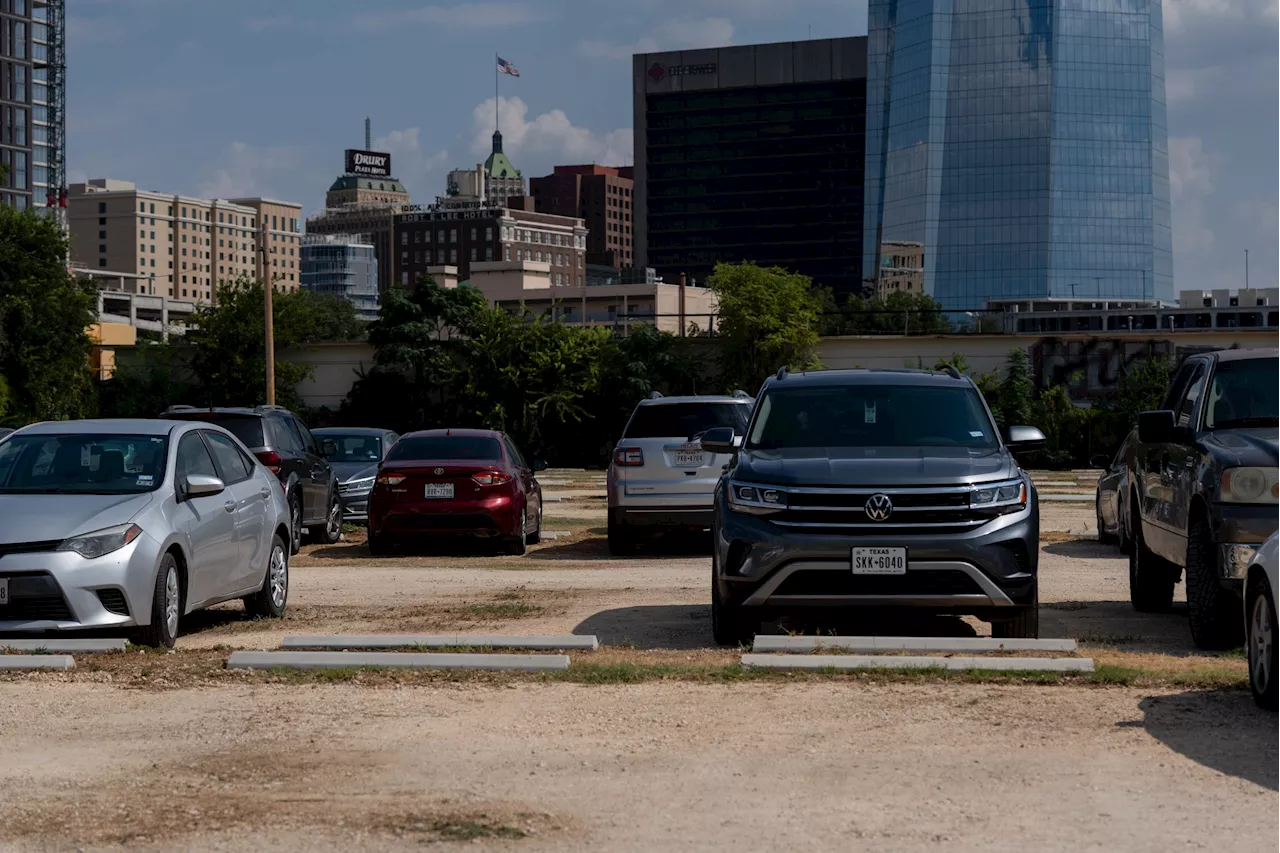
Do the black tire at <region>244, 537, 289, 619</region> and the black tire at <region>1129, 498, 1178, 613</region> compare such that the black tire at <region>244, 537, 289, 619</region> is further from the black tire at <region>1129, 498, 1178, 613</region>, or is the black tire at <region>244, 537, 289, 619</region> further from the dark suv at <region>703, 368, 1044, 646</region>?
the black tire at <region>1129, 498, 1178, 613</region>

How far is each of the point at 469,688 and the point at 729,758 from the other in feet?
7.83

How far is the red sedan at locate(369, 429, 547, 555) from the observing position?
2028 centimetres

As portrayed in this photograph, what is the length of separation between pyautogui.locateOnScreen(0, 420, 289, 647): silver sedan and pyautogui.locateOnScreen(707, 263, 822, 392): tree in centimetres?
4345

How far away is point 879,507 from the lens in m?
10.6

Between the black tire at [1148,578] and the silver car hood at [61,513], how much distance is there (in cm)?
771

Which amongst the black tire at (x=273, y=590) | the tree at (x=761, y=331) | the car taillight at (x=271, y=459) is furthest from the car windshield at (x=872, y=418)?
the tree at (x=761, y=331)

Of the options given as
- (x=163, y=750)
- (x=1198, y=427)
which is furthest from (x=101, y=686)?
(x=1198, y=427)

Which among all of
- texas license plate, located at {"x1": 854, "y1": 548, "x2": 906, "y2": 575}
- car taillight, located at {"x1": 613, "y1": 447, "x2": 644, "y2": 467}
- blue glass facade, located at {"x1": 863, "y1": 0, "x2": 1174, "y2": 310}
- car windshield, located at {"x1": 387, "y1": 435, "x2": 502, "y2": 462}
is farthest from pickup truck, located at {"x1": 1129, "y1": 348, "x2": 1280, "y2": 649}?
blue glass facade, located at {"x1": 863, "y1": 0, "x2": 1174, "y2": 310}

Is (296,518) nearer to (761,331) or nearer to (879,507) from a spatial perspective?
(879,507)

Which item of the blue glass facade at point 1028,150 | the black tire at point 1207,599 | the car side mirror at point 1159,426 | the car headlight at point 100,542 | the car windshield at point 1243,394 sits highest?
the blue glass facade at point 1028,150

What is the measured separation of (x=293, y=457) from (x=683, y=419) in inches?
202

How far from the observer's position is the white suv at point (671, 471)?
19891mm

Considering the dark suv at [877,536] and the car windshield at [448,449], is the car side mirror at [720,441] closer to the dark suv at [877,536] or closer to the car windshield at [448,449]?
the dark suv at [877,536]

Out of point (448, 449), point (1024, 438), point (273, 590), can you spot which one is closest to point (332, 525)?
point (448, 449)
